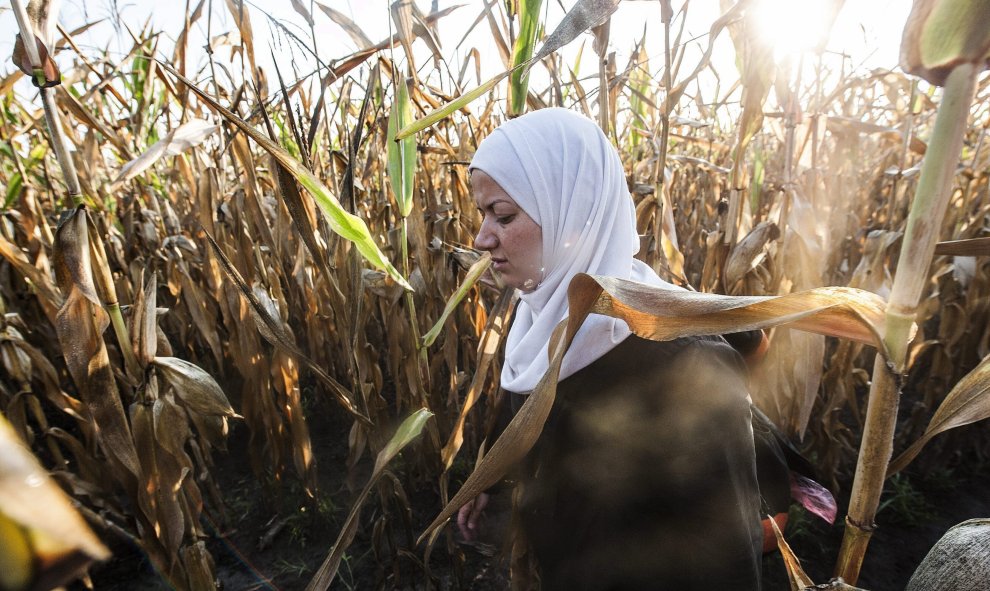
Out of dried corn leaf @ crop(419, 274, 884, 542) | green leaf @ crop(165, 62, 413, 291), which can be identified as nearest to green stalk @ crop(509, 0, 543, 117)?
green leaf @ crop(165, 62, 413, 291)

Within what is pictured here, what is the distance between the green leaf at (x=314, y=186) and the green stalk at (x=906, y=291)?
70 cm

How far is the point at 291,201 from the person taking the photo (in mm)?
929

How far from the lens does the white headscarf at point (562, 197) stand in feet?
3.88

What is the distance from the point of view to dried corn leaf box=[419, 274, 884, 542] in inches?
16.6

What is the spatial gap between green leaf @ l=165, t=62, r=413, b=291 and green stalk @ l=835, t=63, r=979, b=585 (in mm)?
700

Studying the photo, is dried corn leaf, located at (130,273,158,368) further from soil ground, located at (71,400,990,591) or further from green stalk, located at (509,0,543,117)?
soil ground, located at (71,400,990,591)

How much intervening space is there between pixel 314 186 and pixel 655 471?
33.5 inches

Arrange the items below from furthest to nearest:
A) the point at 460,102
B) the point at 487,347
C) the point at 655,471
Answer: the point at 487,347 < the point at 655,471 < the point at 460,102

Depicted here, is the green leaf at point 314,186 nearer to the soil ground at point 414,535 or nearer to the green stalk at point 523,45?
the green stalk at point 523,45

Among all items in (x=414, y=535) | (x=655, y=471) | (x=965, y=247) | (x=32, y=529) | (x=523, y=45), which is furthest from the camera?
(x=414, y=535)

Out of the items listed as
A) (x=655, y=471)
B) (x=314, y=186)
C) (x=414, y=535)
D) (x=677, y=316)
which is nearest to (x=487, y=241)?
(x=314, y=186)

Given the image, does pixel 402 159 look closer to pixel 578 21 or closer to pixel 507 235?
pixel 507 235

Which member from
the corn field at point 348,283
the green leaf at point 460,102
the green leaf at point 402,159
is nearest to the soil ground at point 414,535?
the corn field at point 348,283

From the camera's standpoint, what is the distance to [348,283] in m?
1.50
